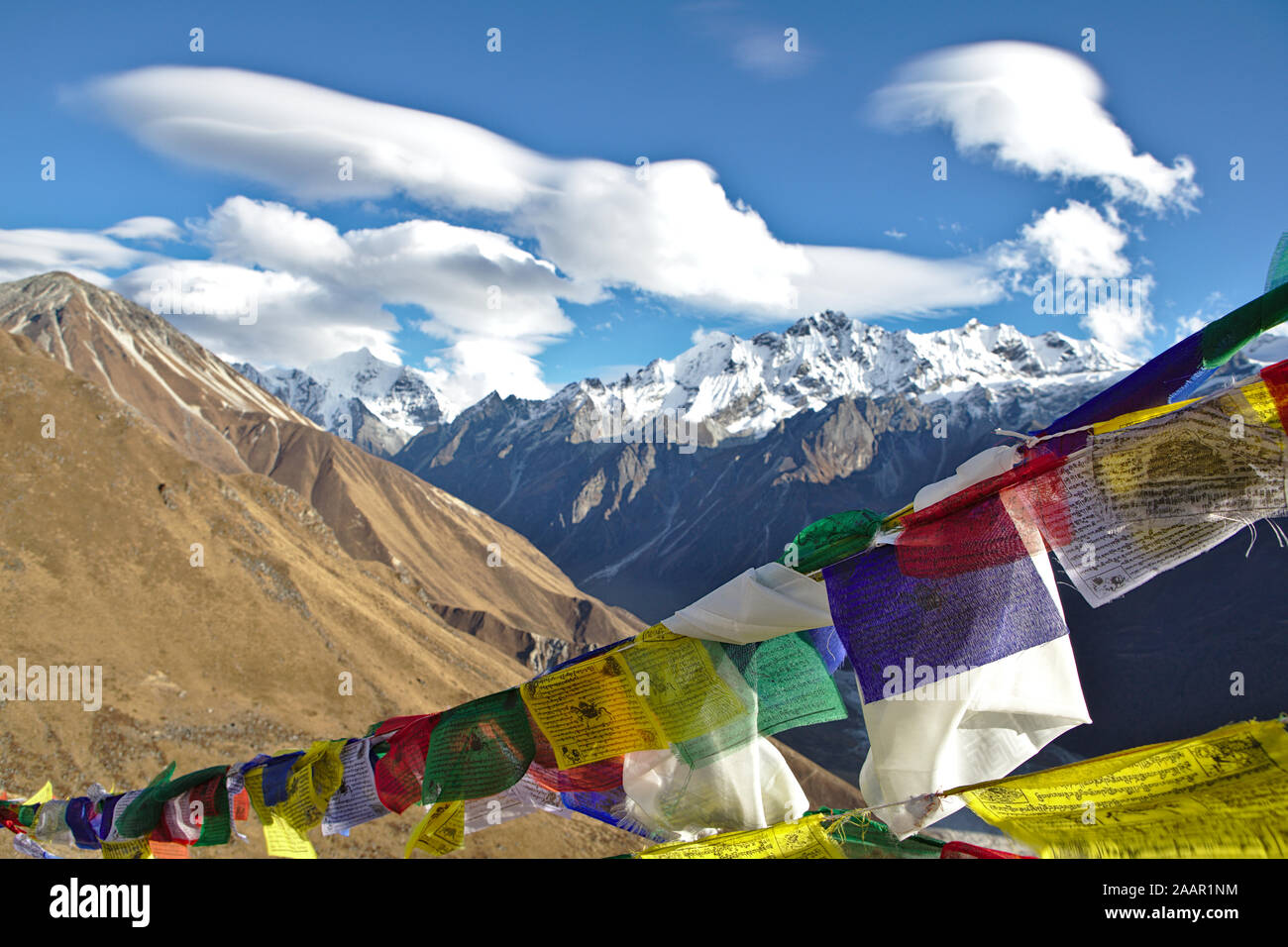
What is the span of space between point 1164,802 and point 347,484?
95.7m

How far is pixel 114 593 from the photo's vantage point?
103ft

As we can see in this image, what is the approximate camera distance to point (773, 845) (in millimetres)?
3295

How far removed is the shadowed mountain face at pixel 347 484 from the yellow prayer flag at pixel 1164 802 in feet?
211

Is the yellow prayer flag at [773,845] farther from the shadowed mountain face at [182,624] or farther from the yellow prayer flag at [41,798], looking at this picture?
the shadowed mountain face at [182,624]

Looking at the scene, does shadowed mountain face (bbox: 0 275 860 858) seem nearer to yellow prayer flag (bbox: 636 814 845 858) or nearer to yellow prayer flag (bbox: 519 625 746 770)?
yellow prayer flag (bbox: 519 625 746 770)

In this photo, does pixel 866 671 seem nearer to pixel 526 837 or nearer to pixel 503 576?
pixel 526 837

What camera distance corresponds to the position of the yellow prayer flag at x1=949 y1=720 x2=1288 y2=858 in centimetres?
244

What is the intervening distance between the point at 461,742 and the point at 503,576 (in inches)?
3623

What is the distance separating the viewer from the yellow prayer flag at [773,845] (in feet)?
10.6

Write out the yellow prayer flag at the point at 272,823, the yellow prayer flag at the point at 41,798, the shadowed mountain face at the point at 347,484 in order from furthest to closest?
the shadowed mountain face at the point at 347,484 < the yellow prayer flag at the point at 41,798 < the yellow prayer flag at the point at 272,823

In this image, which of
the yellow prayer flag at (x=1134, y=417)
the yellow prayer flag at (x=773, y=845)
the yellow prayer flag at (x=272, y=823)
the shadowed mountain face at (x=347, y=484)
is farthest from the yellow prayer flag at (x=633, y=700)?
the shadowed mountain face at (x=347, y=484)

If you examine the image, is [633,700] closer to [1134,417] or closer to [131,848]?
[1134,417]

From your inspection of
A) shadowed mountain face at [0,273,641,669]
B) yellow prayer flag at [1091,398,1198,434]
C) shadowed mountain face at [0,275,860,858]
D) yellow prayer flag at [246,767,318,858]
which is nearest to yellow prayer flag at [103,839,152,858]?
yellow prayer flag at [246,767,318,858]
